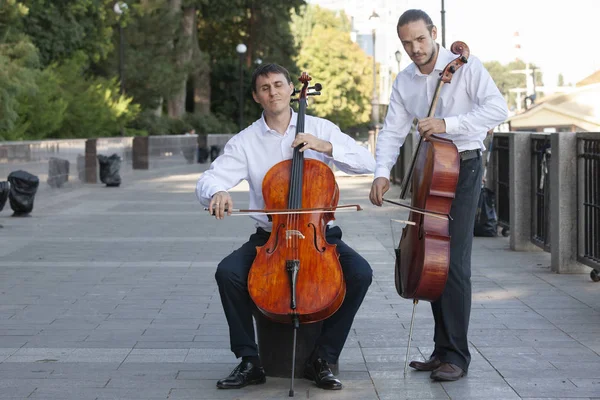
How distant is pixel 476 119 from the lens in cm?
558

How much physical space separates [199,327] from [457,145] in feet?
7.89

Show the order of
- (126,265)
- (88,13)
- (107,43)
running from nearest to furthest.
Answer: (126,265)
(88,13)
(107,43)

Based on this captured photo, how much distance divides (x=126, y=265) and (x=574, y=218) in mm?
4048

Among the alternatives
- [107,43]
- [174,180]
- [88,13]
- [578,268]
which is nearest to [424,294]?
[578,268]

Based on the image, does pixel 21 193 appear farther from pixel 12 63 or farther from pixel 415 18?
pixel 415 18

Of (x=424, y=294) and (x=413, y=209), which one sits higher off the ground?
(x=413, y=209)

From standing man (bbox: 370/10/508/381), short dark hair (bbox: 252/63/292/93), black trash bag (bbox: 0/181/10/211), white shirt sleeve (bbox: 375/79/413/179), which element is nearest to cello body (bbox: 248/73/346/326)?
standing man (bbox: 370/10/508/381)

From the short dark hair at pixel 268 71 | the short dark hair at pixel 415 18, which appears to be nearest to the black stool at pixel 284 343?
the short dark hair at pixel 268 71

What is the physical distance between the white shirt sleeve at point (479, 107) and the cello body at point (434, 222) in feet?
0.61

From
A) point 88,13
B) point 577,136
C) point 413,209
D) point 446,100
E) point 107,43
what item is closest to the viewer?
point 413,209

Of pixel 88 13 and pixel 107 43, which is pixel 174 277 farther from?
pixel 107 43

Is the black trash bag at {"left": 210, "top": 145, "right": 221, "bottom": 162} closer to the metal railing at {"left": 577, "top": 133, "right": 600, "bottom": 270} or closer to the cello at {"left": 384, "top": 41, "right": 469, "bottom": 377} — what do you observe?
the metal railing at {"left": 577, "top": 133, "right": 600, "bottom": 270}

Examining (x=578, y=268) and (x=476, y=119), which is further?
(x=578, y=268)

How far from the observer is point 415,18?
550 cm
